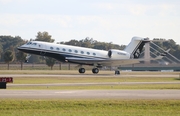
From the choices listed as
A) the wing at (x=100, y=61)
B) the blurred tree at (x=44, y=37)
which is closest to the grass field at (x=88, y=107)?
the wing at (x=100, y=61)

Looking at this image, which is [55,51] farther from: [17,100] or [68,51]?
[17,100]

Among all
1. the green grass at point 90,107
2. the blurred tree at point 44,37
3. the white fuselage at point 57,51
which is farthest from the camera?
the blurred tree at point 44,37

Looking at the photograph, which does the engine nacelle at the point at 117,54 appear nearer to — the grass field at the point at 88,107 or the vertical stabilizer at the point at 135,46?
the vertical stabilizer at the point at 135,46

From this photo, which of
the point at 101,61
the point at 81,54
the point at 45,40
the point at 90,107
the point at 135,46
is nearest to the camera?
the point at 90,107

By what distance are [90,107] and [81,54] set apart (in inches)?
1869

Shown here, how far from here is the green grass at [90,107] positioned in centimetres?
2462

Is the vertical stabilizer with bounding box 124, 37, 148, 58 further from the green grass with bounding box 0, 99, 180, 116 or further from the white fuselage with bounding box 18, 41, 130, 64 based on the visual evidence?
the green grass with bounding box 0, 99, 180, 116

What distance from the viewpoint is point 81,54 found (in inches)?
2916

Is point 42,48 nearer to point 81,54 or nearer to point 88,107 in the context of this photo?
point 81,54

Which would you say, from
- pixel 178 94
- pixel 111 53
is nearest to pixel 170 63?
pixel 111 53

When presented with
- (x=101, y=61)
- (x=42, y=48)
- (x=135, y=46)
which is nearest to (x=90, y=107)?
(x=42, y=48)

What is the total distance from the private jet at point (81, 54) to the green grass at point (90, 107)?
44207 millimetres

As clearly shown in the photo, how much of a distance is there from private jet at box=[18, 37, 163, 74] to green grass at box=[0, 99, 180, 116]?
145ft

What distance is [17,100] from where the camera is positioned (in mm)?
27859
